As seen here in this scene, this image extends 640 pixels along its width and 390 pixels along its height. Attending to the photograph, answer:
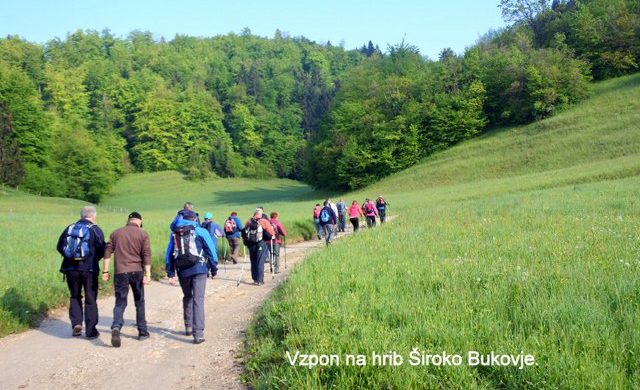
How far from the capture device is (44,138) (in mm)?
85312

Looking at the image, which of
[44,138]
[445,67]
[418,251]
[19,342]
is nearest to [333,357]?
[19,342]

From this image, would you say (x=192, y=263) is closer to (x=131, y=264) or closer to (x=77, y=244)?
(x=131, y=264)

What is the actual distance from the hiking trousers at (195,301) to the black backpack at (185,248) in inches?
11.7

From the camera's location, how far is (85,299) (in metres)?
9.34

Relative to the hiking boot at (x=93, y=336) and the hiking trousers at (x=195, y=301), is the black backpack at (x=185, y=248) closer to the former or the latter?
the hiking trousers at (x=195, y=301)

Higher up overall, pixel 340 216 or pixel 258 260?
pixel 258 260

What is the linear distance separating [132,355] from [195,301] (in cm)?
130

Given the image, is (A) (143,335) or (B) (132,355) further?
(A) (143,335)

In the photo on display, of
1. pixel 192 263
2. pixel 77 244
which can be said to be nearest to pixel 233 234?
pixel 77 244

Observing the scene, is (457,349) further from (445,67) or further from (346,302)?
(445,67)

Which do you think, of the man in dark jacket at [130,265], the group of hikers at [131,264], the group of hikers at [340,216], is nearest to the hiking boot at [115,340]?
the group of hikers at [131,264]

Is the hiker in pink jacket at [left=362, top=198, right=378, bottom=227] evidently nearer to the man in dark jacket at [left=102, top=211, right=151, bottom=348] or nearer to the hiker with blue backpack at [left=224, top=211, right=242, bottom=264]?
the hiker with blue backpack at [left=224, top=211, right=242, bottom=264]

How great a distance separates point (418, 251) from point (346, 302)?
5.50 metres

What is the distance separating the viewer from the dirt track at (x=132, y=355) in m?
6.88
